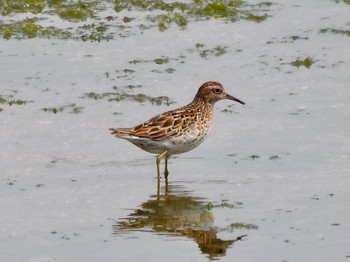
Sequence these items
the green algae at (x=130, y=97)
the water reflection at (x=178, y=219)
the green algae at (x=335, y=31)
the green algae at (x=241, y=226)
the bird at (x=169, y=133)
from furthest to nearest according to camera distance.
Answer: the green algae at (x=335, y=31) < the green algae at (x=130, y=97) < the bird at (x=169, y=133) < the green algae at (x=241, y=226) < the water reflection at (x=178, y=219)

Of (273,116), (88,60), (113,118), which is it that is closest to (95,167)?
(113,118)

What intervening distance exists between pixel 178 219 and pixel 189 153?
8.03ft

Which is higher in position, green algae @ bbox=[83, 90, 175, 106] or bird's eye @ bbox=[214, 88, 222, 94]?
bird's eye @ bbox=[214, 88, 222, 94]

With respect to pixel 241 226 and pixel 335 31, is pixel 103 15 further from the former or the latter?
pixel 241 226

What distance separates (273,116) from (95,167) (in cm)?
294

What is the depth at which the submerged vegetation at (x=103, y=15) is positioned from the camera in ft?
70.0

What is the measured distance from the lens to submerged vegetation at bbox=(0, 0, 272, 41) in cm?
2134

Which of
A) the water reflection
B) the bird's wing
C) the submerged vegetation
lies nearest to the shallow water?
the water reflection

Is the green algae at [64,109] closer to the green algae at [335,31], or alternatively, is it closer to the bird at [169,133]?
the bird at [169,133]

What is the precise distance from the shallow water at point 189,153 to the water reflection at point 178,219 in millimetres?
23

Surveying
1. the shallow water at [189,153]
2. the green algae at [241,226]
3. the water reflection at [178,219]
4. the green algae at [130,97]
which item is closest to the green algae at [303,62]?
the shallow water at [189,153]

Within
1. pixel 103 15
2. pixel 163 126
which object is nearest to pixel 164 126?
pixel 163 126

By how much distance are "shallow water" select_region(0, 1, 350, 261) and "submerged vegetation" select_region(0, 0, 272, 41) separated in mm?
263

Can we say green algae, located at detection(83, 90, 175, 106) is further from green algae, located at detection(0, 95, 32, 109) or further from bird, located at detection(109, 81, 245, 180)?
bird, located at detection(109, 81, 245, 180)
